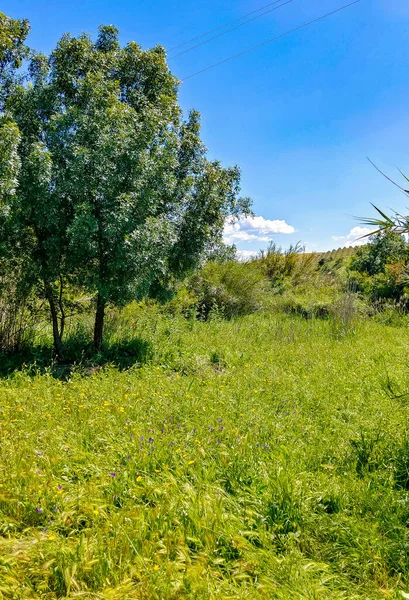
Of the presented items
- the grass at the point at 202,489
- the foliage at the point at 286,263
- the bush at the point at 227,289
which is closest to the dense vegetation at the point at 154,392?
the grass at the point at 202,489

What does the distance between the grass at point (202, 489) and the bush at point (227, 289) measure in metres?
5.82

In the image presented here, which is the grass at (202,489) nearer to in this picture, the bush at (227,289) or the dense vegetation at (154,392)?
the dense vegetation at (154,392)

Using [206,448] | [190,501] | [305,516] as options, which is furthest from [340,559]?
[206,448]

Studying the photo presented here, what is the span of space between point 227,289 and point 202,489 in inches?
339

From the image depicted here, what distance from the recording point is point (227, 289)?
10.8 meters

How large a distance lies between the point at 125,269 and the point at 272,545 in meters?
3.99

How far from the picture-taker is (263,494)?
7.55ft

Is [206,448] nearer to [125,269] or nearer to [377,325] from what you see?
[125,269]

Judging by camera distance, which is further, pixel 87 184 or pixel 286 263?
A: pixel 286 263

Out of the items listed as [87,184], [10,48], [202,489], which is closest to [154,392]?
[202,489]

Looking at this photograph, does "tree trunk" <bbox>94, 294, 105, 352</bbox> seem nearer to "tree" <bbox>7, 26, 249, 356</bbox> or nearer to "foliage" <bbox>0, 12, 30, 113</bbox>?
"tree" <bbox>7, 26, 249, 356</bbox>

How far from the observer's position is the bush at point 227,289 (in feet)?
34.1

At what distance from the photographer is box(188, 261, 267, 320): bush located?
10.4 meters

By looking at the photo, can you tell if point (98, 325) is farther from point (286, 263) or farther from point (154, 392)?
point (286, 263)
